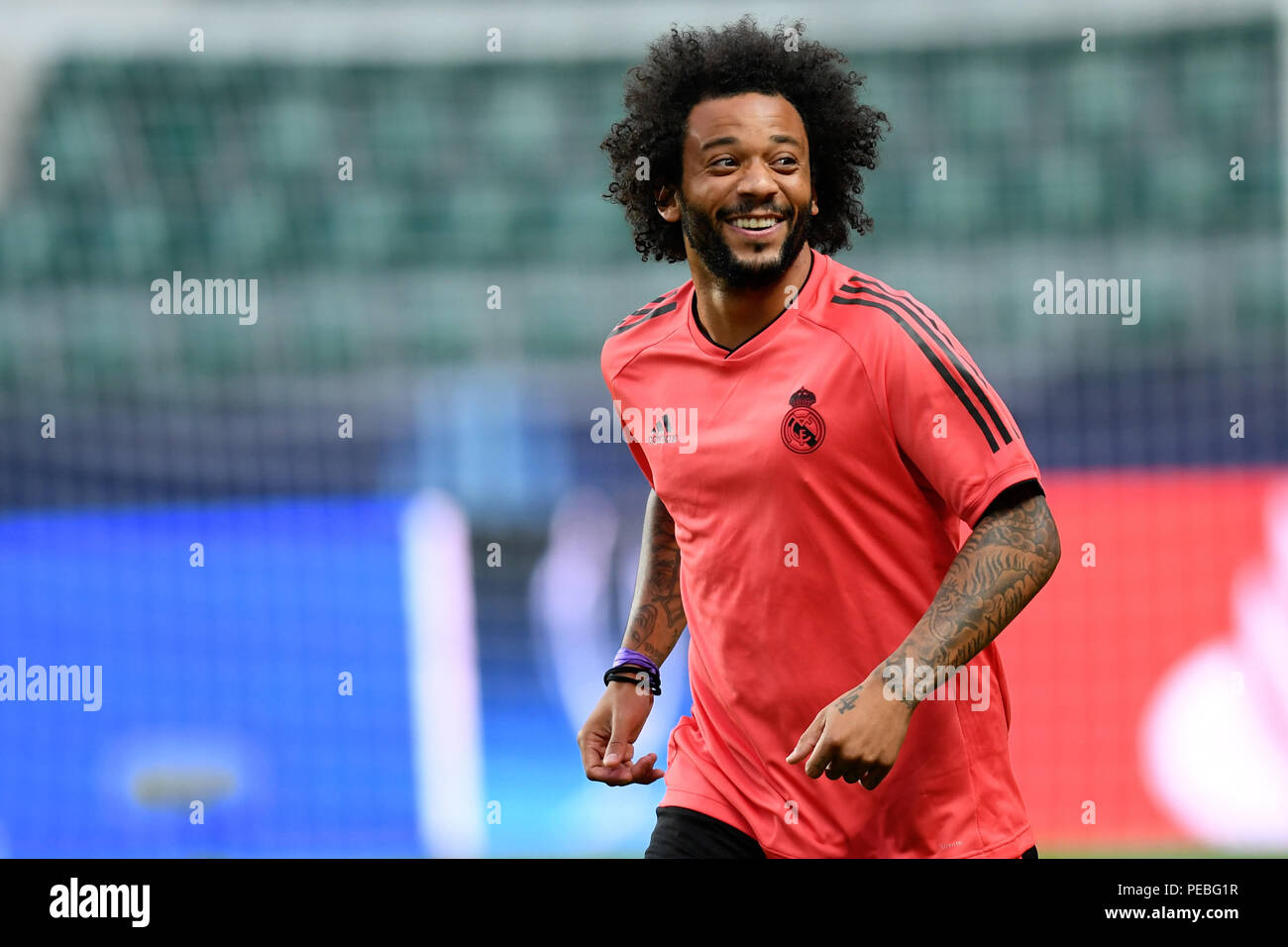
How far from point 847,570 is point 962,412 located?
1.41ft

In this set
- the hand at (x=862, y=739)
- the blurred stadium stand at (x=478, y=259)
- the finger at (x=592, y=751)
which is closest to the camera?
the hand at (x=862, y=739)

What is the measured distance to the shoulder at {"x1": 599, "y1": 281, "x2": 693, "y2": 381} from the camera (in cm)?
338

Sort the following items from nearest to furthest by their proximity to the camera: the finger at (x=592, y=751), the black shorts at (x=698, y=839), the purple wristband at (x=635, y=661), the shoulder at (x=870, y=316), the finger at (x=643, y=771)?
1. the shoulder at (x=870, y=316)
2. the black shorts at (x=698, y=839)
3. the finger at (x=643, y=771)
4. the finger at (x=592, y=751)
5. the purple wristband at (x=635, y=661)

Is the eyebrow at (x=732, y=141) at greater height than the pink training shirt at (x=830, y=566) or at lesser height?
greater

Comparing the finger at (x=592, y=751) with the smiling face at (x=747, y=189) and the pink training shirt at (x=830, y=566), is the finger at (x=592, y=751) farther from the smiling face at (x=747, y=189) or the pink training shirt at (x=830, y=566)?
the smiling face at (x=747, y=189)

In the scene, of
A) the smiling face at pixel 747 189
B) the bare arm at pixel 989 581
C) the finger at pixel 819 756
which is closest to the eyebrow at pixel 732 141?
the smiling face at pixel 747 189

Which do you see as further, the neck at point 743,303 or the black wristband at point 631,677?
the black wristband at point 631,677

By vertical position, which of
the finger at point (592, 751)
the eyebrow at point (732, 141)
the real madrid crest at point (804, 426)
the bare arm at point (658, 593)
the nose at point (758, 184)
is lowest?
the finger at point (592, 751)

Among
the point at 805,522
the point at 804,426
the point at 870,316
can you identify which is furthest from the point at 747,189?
the point at 805,522

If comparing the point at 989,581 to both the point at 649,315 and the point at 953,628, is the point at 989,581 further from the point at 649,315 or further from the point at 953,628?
the point at 649,315

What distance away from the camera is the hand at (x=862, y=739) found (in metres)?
2.53

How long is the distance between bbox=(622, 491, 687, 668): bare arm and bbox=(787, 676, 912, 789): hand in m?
0.98

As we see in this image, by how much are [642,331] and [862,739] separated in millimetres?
1277
